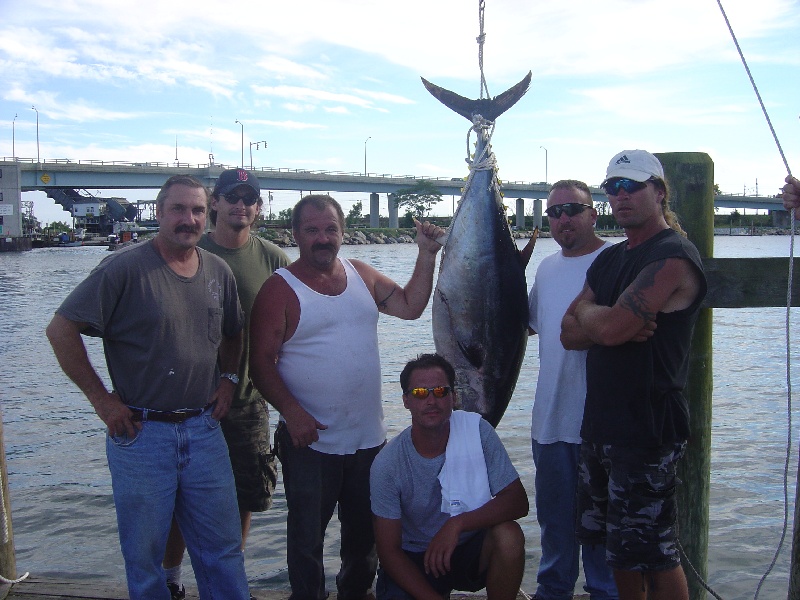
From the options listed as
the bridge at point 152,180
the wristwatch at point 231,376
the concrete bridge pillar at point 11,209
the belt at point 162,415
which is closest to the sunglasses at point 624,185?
the wristwatch at point 231,376

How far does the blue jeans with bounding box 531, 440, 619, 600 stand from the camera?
3256mm

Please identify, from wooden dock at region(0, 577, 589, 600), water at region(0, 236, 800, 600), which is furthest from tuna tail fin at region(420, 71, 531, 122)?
water at region(0, 236, 800, 600)

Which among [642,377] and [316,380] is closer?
[642,377]

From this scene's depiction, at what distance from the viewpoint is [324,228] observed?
3236 millimetres

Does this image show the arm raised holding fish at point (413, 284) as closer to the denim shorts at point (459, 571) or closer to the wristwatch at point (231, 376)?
the wristwatch at point (231, 376)

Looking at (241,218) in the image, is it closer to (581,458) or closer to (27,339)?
(581,458)

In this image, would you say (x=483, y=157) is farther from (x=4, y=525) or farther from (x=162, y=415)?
(x=4, y=525)

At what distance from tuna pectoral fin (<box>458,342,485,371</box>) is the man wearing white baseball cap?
1.75 ft

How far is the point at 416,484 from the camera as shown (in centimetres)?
304

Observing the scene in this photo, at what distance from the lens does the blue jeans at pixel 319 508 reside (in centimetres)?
321

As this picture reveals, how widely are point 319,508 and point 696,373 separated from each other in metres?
1.78

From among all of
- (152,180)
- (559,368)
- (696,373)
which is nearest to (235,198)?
(559,368)

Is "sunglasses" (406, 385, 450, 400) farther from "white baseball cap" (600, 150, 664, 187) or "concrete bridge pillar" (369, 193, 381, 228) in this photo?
"concrete bridge pillar" (369, 193, 381, 228)

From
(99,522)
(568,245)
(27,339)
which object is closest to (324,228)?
(568,245)
